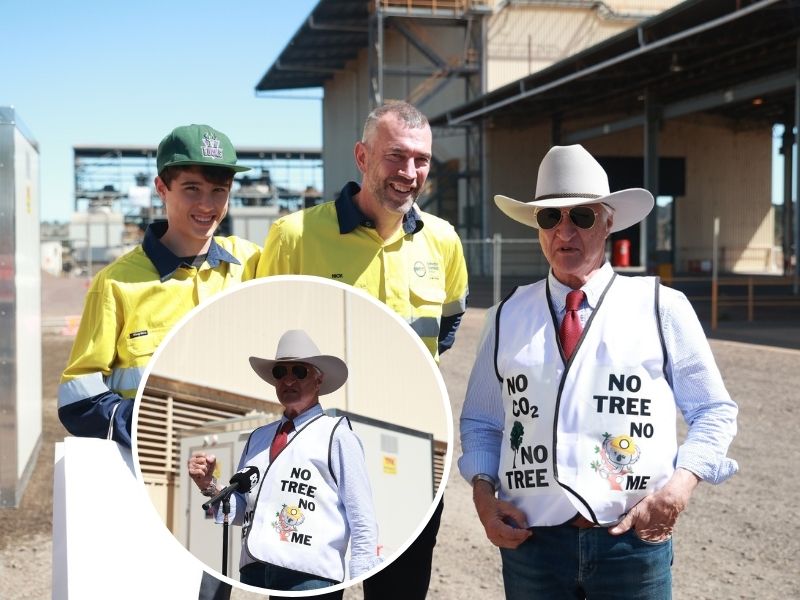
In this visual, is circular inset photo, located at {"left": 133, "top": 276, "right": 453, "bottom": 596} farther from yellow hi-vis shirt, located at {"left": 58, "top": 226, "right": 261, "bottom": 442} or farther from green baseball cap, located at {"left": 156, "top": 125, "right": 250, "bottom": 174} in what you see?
green baseball cap, located at {"left": 156, "top": 125, "right": 250, "bottom": 174}

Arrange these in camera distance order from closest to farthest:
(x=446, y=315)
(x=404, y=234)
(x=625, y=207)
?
(x=625, y=207) < (x=404, y=234) < (x=446, y=315)

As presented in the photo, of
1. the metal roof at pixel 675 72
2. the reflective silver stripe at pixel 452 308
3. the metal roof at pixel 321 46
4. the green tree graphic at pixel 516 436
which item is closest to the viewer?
the green tree graphic at pixel 516 436

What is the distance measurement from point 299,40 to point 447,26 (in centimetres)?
1151

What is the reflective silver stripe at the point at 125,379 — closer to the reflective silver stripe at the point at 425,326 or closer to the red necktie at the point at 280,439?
the red necktie at the point at 280,439

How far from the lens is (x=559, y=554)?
8.59 ft

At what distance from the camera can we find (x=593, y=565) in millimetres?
2588

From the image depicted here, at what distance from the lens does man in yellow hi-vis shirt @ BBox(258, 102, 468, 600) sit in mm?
3129

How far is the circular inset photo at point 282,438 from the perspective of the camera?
2.59 meters

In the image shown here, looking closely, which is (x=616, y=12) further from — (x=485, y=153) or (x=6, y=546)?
(x=6, y=546)

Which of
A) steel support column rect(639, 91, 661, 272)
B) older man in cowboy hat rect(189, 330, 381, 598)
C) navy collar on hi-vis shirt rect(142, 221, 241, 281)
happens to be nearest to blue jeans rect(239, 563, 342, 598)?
older man in cowboy hat rect(189, 330, 381, 598)

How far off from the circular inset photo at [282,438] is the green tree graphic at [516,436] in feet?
0.86

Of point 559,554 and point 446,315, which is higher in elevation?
point 446,315

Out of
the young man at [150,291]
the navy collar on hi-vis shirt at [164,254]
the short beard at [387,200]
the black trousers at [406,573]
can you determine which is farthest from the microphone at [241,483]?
the short beard at [387,200]

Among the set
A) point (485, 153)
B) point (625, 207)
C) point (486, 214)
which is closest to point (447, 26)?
point (485, 153)
